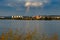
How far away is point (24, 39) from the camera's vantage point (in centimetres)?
714

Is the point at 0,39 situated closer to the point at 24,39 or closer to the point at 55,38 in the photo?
the point at 24,39

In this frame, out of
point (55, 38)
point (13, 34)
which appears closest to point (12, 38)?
point (13, 34)

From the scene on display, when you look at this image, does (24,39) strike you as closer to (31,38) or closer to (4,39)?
(31,38)

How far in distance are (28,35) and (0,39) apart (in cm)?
122

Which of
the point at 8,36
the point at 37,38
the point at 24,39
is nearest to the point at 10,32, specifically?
the point at 8,36

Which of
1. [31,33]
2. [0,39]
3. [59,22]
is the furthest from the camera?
[59,22]

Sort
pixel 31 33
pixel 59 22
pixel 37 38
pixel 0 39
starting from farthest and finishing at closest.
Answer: pixel 59 22 → pixel 37 38 → pixel 31 33 → pixel 0 39

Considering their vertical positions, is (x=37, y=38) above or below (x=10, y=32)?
below

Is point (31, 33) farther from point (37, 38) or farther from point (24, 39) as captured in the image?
point (37, 38)

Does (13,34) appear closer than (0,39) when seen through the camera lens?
No

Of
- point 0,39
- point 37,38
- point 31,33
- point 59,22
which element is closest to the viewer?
point 0,39

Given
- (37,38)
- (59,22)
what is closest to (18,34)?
(37,38)

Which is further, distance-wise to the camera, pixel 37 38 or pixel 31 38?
pixel 37 38

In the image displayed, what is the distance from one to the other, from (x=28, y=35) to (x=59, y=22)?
43.8ft
